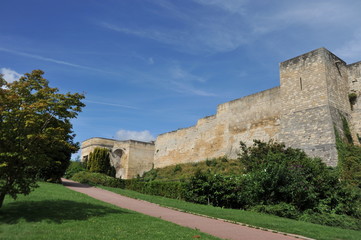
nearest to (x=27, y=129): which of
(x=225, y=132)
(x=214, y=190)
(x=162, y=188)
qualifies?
(x=214, y=190)

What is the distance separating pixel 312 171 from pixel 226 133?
Result: 14378mm

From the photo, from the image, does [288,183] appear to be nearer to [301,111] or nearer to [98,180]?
[301,111]

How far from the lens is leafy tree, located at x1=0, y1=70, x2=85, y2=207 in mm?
8570

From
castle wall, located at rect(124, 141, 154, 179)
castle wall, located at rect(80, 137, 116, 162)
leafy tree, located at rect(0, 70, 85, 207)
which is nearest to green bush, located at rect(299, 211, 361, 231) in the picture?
leafy tree, located at rect(0, 70, 85, 207)

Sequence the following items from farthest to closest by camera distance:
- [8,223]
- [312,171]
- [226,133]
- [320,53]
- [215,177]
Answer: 1. [226,133]
2. [320,53]
3. [215,177]
4. [312,171]
5. [8,223]

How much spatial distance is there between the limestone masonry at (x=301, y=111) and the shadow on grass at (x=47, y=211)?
13.4m

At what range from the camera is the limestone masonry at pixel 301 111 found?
18.5 meters

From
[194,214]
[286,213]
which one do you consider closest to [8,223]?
[194,214]

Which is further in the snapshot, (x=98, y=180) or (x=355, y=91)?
(x=98, y=180)

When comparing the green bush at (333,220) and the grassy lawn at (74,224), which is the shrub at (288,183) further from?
the grassy lawn at (74,224)

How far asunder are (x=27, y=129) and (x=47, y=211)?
8.72 feet

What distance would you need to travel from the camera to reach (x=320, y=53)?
19594 millimetres

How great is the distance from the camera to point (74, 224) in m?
7.94

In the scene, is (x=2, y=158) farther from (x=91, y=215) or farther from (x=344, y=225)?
(x=344, y=225)
